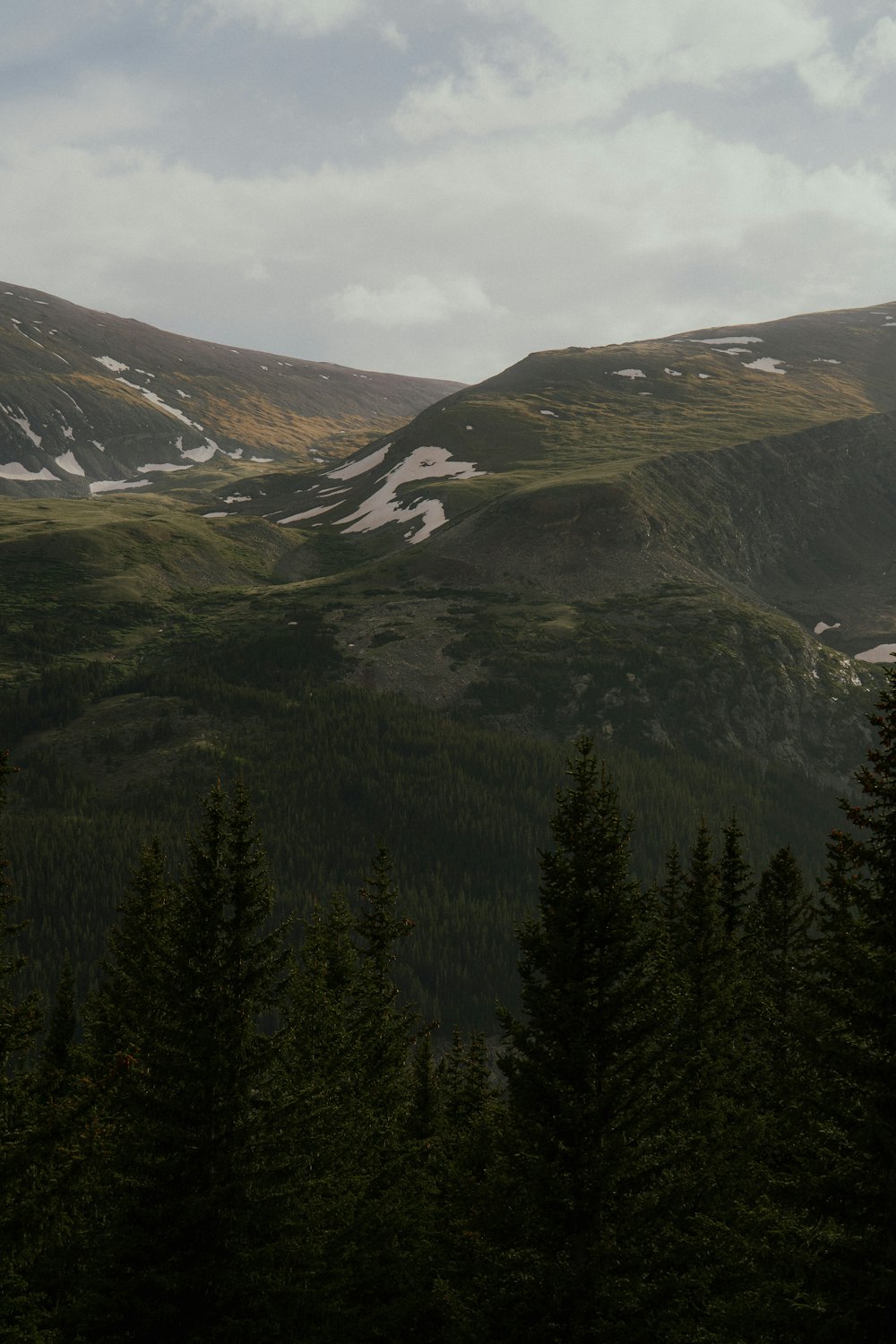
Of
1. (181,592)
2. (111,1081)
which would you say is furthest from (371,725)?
(111,1081)

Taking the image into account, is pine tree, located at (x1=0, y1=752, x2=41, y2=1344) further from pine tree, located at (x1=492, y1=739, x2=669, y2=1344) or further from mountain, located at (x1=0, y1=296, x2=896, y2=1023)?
mountain, located at (x1=0, y1=296, x2=896, y2=1023)

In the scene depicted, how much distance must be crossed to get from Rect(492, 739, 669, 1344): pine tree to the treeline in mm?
81190

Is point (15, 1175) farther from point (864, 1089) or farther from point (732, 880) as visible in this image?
point (732, 880)

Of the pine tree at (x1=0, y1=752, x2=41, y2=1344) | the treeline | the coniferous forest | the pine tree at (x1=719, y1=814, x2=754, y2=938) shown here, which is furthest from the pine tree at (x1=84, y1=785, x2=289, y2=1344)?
the treeline

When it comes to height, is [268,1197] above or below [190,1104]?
below

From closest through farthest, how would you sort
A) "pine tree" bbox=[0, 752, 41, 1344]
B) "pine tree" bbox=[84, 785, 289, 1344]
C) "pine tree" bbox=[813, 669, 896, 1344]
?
"pine tree" bbox=[813, 669, 896, 1344] → "pine tree" bbox=[0, 752, 41, 1344] → "pine tree" bbox=[84, 785, 289, 1344]

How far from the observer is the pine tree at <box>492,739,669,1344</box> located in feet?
72.7

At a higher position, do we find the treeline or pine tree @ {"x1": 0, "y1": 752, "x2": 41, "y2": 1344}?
pine tree @ {"x1": 0, "y1": 752, "x2": 41, "y2": 1344}

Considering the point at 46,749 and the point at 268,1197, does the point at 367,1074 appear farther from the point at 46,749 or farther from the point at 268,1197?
the point at 46,749

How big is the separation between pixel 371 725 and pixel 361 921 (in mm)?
93345

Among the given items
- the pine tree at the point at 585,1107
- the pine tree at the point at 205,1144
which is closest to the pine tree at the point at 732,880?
the pine tree at the point at 585,1107

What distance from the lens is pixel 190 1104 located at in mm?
24188

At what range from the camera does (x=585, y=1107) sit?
22859 millimetres

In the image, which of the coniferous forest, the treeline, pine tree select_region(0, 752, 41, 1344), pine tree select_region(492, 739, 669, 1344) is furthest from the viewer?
the treeline
